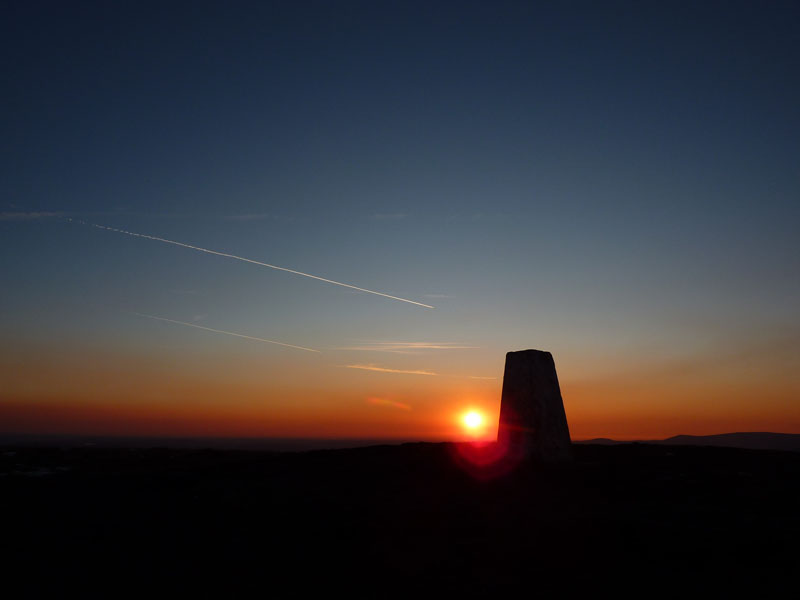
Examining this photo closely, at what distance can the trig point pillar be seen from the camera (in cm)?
1330

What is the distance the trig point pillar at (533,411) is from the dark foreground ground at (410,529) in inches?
24.9

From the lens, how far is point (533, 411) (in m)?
13.4

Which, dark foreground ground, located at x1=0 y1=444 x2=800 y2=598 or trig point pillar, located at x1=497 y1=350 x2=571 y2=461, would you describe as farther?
trig point pillar, located at x1=497 y1=350 x2=571 y2=461

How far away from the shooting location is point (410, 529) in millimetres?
8531

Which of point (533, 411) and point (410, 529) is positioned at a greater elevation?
point (533, 411)

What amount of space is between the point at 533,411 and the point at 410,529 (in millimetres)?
5906

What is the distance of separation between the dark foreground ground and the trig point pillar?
0.63 m

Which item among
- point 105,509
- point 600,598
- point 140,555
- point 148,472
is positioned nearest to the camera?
point 600,598

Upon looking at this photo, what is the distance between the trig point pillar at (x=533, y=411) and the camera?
13.3m

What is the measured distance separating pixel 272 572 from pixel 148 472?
934 centimetres

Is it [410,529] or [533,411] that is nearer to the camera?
[410,529]

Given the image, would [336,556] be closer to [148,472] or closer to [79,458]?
[148,472]

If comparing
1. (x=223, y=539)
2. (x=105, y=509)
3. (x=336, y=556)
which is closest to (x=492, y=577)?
(x=336, y=556)

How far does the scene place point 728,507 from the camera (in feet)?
30.7
